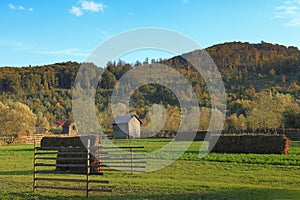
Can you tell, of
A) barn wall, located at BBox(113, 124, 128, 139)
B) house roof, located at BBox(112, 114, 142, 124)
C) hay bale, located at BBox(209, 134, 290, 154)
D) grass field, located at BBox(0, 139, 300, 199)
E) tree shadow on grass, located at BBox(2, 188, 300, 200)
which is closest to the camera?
tree shadow on grass, located at BBox(2, 188, 300, 200)

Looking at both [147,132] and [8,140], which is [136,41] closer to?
[8,140]

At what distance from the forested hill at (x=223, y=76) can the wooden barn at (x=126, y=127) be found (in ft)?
120

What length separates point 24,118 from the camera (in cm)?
7031

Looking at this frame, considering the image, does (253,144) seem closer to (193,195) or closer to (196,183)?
(196,183)

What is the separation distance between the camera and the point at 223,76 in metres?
158

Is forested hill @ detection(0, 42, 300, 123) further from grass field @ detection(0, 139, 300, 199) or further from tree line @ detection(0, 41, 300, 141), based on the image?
grass field @ detection(0, 139, 300, 199)

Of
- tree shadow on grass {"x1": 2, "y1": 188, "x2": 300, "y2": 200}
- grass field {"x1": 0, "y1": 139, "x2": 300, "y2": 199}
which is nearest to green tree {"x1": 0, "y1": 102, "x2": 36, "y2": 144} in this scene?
grass field {"x1": 0, "y1": 139, "x2": 300, "y2": 199}

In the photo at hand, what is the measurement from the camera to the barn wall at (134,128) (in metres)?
89.2

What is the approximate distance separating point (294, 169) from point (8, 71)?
576 feet

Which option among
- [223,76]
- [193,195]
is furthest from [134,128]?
[193,195]

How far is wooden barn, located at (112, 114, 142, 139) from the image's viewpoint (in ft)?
290

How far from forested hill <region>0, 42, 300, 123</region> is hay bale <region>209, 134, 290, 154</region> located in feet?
290

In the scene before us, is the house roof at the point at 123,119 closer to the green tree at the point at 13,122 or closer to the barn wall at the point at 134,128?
the barn wall at the point at 134,128

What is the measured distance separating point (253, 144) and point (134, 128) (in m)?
58.2
